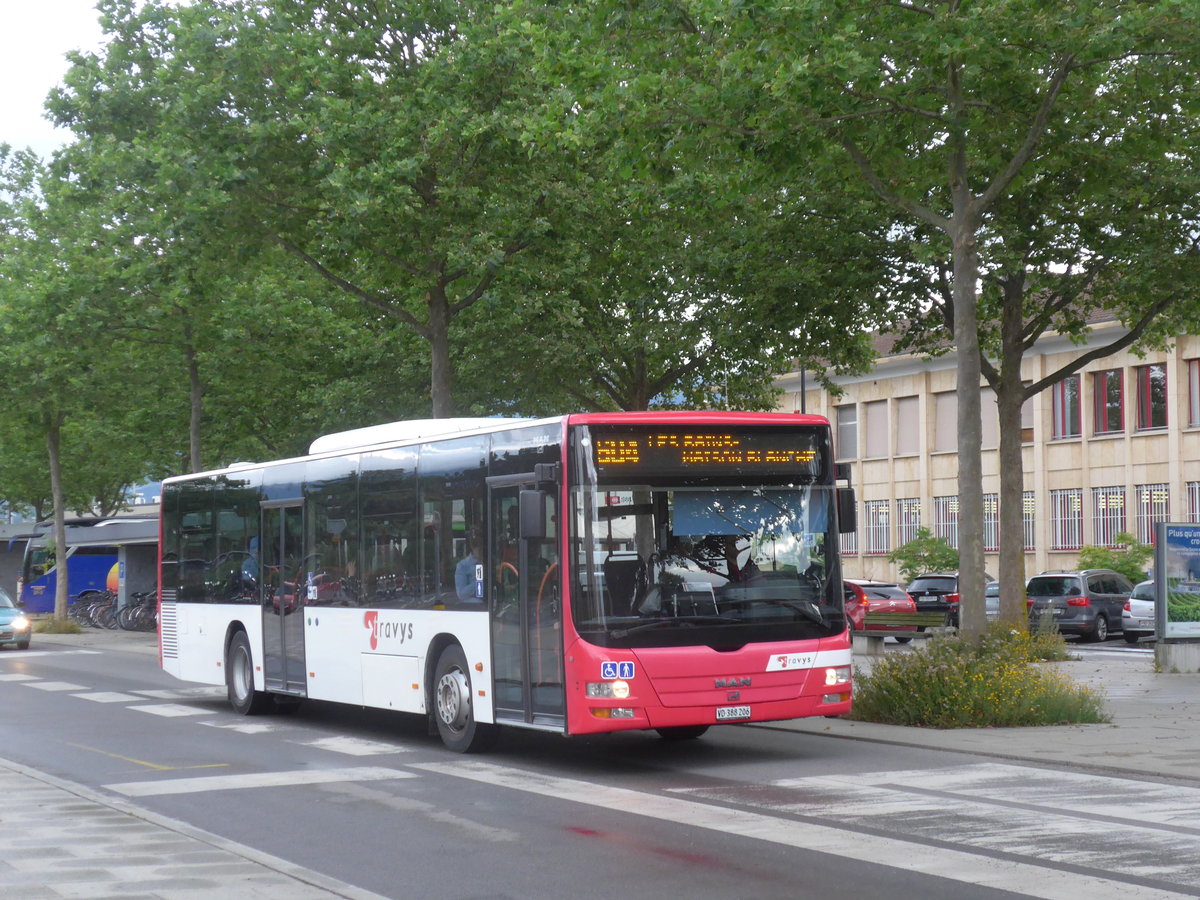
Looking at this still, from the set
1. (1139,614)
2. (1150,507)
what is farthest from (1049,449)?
(1139,614)

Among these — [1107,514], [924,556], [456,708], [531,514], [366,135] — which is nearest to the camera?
[531,514]

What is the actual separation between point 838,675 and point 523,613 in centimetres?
267

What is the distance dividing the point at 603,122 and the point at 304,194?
9.31 metres

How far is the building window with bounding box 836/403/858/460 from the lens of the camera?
214 ft

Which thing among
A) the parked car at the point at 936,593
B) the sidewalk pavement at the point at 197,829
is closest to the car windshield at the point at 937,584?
the parked car at the point at 936,593

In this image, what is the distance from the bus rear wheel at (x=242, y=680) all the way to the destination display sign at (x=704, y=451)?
7776 millimetres

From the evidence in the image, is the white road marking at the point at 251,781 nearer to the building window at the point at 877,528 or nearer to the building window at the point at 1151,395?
the building window at the point at 1151,395

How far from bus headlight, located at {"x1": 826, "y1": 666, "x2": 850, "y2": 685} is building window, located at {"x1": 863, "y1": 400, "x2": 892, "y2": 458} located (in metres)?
50.2

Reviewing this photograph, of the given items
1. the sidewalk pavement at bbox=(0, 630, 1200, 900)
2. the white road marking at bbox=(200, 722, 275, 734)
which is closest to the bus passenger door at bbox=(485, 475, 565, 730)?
the sidewalk pavement at bbox=(0, 630, 1200, 900)

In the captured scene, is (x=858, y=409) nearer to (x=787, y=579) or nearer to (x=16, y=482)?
(x=16, y=482)

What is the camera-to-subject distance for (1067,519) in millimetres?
55562

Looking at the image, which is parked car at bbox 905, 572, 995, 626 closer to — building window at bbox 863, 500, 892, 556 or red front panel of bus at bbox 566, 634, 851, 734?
building window at bbox 863, 500, 892, 556

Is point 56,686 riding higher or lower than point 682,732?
lower

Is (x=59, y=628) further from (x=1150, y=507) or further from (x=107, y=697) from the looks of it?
(x=1150, y=507)
